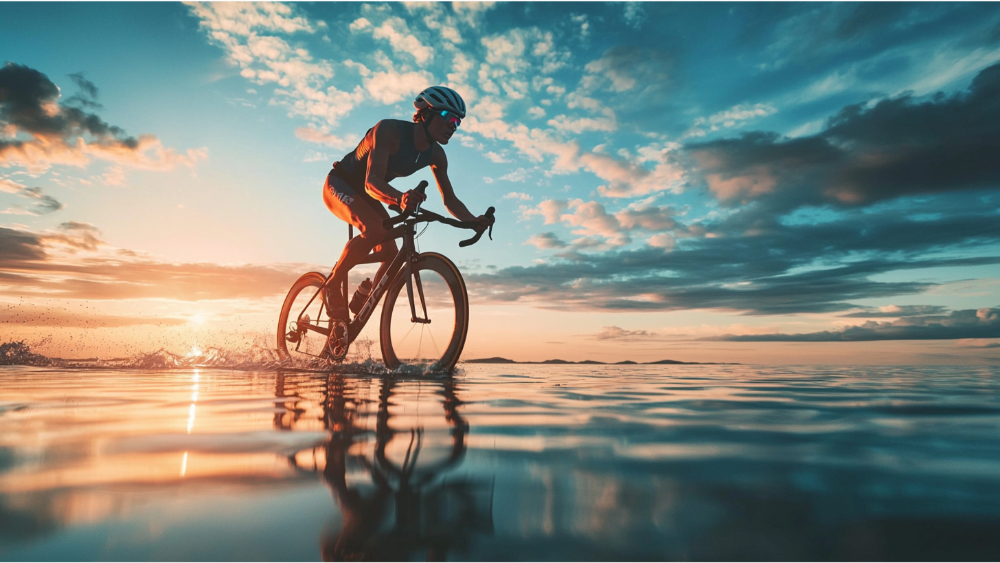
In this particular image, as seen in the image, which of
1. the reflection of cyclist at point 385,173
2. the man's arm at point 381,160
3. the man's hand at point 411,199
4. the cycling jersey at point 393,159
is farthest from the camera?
the cycling jersey at point 393,159

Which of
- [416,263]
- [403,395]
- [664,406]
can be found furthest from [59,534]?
[416,263]

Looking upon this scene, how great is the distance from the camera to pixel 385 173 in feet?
17.9

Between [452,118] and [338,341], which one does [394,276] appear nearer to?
[338,341]

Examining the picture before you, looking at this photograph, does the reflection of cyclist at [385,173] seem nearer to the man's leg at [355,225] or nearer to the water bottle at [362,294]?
the man's leg at [355,225]

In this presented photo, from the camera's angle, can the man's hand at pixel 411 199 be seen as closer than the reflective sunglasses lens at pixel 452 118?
Yes

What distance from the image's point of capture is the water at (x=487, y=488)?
31.8 inches

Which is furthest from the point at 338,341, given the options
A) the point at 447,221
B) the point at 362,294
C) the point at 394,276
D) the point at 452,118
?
the point at 452,118

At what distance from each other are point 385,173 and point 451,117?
3.39 feet

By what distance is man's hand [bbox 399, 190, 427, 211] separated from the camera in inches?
194

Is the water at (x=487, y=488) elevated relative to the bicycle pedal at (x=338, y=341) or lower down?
lower down

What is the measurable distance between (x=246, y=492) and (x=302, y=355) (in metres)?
6.95

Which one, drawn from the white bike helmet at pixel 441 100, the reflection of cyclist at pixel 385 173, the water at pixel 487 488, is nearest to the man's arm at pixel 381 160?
the reflection of cyclist at pixel 385 173

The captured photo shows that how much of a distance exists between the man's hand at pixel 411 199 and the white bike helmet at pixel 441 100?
1.21 metres

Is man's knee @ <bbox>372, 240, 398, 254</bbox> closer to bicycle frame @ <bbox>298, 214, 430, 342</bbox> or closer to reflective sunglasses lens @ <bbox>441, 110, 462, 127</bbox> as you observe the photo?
bicycle frame @ <bbox>298, 214, 430, 342</bbox>
